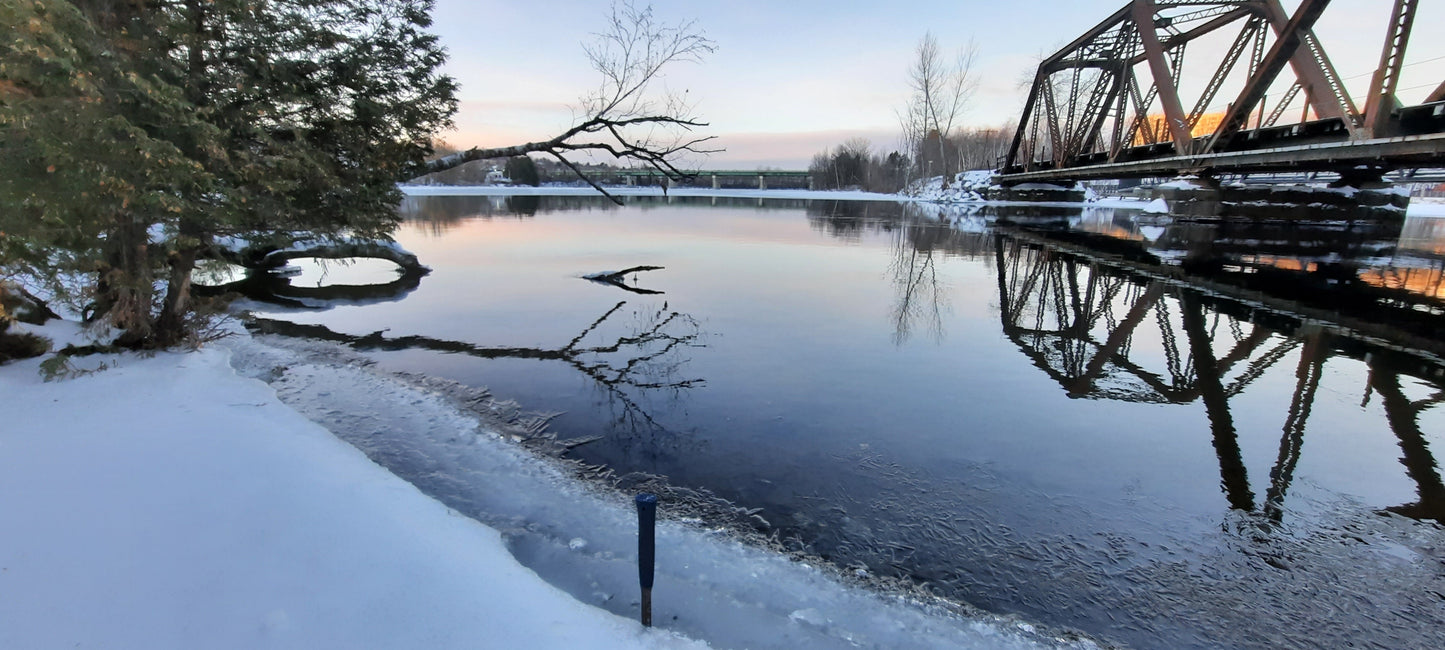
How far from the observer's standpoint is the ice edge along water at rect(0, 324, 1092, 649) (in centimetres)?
284

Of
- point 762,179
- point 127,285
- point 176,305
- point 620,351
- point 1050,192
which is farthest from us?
point 762,179

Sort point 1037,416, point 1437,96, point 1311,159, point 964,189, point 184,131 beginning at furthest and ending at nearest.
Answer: point 964,189 → point 1311,159 → point 1437,96 → point 1037,416 → point 184,131

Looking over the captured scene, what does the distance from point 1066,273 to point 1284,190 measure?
23.5 meters

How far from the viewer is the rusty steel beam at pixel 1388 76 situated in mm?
14031

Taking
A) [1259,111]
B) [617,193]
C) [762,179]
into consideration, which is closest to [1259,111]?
[1259,111]

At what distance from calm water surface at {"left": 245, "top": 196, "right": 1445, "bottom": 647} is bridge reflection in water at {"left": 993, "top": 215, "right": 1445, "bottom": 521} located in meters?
0.06

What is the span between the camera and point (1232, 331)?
10.6m

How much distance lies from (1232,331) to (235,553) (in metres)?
13.5

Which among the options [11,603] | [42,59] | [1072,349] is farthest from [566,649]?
[1072,349]

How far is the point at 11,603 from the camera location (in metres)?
2.71

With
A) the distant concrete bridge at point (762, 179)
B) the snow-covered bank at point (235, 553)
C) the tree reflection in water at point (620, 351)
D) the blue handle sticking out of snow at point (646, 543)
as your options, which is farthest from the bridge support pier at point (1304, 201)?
the distant concrete bridge at point (762, 179)

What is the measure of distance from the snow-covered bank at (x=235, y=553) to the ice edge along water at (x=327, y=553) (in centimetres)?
1

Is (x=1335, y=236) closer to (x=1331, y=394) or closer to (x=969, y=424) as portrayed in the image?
(x=1331, y=394)

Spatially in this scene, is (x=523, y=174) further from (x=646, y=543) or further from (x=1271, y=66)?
(x=646, y=543)
